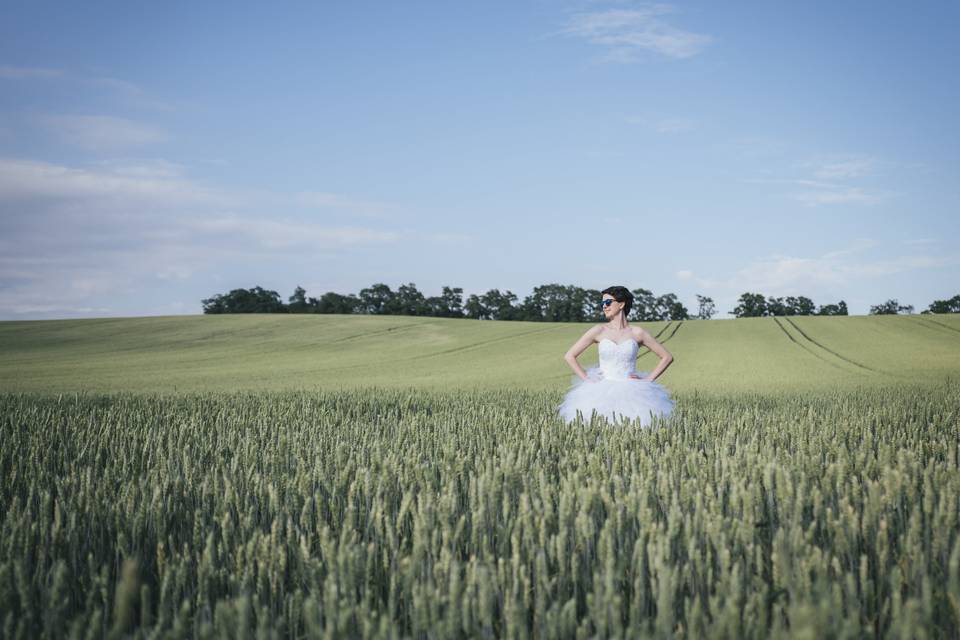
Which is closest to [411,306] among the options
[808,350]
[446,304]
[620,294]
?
[446,304]

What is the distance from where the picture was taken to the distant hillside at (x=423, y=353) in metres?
21.5

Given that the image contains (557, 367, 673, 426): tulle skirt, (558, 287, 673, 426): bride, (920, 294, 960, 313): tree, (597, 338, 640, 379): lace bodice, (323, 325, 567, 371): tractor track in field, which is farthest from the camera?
(920, 294, 960, 313): tree

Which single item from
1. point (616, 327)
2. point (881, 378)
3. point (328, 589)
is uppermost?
point (616, 327)

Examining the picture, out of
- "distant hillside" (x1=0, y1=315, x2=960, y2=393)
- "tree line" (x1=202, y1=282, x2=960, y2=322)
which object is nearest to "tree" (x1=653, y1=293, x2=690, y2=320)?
"tree line" (x1=202, y1=282, x2=960, y2=322)

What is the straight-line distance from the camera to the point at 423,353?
37844mm

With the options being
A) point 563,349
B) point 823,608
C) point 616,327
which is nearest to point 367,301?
point 563,349

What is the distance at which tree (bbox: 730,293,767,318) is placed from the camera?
108 metres

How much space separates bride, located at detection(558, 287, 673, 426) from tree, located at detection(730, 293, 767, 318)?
107028 mm

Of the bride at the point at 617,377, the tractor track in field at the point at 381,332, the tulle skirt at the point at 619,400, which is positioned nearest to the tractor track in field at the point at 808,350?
the bride at the point at 617,377

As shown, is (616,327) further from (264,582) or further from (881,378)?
(881,378)

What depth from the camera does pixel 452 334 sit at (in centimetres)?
4809

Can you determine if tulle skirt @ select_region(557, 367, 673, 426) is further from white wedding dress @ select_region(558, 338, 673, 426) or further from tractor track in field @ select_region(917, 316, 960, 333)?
tractor track in field @ select_region(917, 316, 960, 333)

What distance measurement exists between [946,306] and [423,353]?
96.0 metres

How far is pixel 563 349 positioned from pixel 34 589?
34.4m
